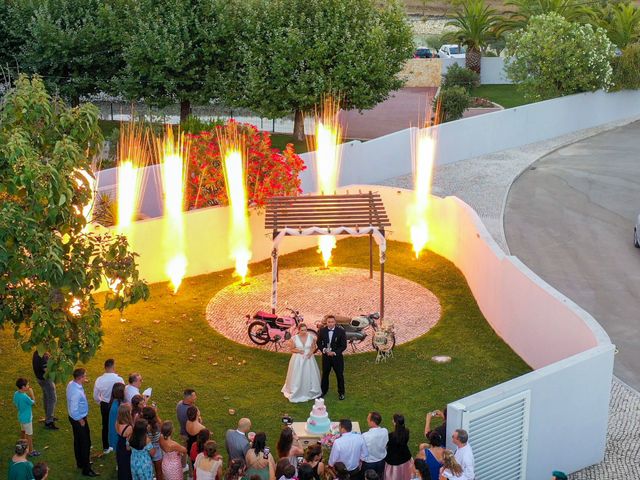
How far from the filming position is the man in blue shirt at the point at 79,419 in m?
15.0

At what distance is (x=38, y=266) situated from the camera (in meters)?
13.3

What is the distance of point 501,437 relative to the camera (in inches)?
572

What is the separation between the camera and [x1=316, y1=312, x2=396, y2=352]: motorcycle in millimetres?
19625

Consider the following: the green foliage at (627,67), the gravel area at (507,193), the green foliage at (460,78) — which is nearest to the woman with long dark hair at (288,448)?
the gravel area at (507,193)

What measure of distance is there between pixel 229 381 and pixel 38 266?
625 cm

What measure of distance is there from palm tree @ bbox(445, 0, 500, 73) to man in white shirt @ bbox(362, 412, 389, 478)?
40667 mm

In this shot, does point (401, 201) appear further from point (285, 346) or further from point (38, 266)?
point (38, 266)

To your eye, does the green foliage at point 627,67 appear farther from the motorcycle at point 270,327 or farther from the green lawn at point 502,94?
the motorcycle at point 270,327

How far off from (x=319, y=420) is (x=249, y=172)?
9747 millimetres

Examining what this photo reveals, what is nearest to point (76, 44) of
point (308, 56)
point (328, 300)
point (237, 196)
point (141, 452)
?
point (308, 56)

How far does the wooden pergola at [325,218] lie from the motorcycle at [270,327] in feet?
3.06

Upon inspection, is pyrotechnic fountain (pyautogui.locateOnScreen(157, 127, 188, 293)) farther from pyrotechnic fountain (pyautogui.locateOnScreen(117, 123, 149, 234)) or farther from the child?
the child

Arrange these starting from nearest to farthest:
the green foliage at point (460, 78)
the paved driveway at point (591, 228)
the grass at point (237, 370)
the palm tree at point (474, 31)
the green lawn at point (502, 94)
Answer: the grass at point (237, 370), the paved driveway at point (591, 228), the green lawn at point (502, 94), the green foliage at point (460, 78), the palm tree at point (474, 31)

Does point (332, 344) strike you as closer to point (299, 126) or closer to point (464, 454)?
point (464, 454)
